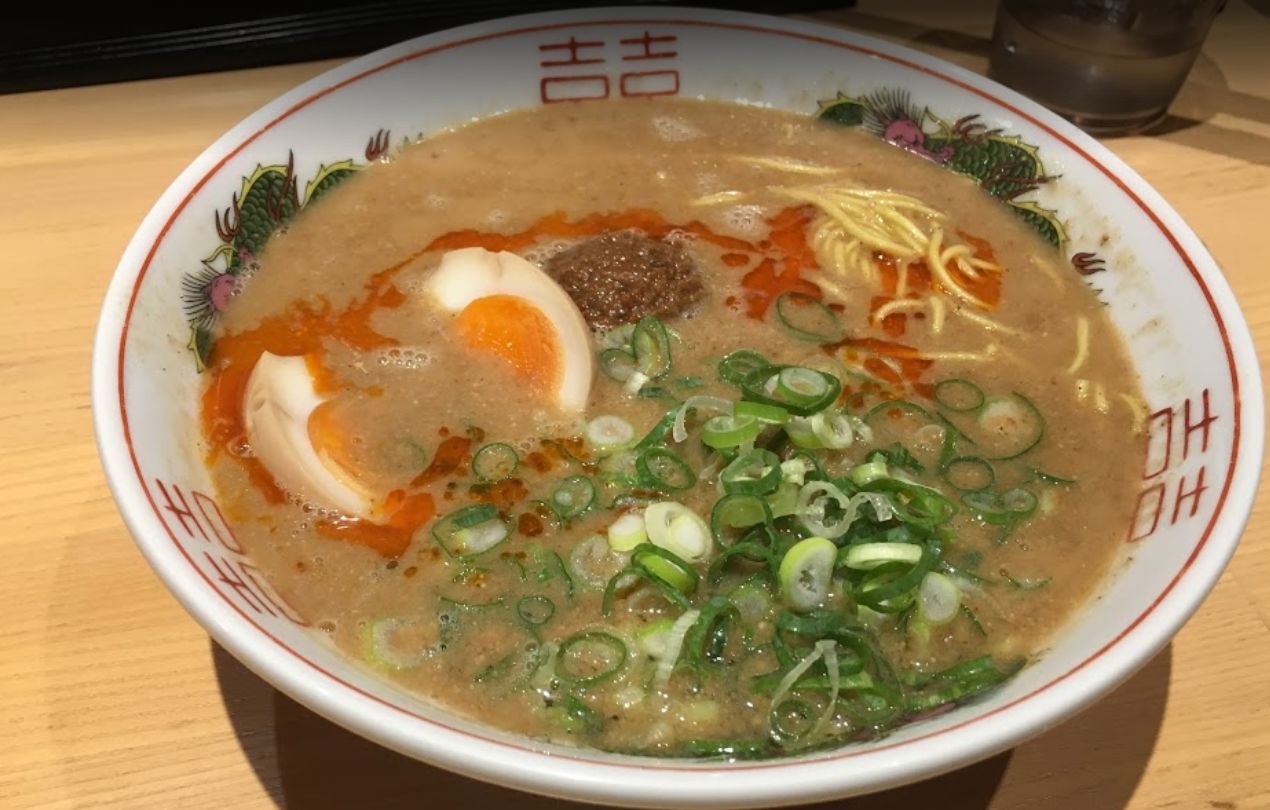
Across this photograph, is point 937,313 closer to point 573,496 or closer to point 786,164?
point 786,164

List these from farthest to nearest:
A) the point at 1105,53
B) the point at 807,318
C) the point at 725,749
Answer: the point at 1105,53 → the point at 807,318 → the point at 725,749

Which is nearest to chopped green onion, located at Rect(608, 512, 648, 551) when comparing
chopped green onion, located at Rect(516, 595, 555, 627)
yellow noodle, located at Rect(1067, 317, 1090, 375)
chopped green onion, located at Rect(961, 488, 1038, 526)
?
chopped green onion, located at Rect(516, 595, 555, 627)

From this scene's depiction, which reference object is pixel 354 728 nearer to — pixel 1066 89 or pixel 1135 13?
pixel 1066 89

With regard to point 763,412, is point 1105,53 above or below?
above

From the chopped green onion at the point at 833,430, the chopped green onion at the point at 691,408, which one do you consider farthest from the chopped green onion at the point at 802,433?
the chopped green onion at the point at 691,408

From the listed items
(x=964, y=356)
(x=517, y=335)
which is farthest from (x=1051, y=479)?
(x=517, y=335)

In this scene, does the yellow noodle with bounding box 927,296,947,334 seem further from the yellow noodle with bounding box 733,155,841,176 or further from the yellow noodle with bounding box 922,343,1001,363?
the yellow noodle with bounding box 733,155,841,176

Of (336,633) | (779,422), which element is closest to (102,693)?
(336,633)

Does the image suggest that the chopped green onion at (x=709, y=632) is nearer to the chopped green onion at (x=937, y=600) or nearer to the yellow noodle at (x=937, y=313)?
the chopped green onion at (x=937, y=600)
